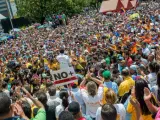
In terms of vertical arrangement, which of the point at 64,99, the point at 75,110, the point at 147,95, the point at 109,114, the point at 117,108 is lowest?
the point at 64,99

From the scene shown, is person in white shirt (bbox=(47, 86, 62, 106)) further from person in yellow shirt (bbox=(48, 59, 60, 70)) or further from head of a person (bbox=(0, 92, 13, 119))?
person in yellow shirt (bbox=(48, 59, 60, 70))

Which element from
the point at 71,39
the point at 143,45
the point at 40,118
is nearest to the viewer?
the point at 40,118

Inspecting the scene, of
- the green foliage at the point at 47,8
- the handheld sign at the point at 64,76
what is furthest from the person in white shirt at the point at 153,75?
the green foliage at the point at 47,8

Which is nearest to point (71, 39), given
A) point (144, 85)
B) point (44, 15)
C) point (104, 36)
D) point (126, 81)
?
point (104, 36)

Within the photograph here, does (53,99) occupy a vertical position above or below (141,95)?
below

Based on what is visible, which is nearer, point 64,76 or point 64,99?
point 64,99

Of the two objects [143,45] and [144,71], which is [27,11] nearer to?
[143,45]

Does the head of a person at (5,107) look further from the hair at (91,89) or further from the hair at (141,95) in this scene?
the hair at (91,89)

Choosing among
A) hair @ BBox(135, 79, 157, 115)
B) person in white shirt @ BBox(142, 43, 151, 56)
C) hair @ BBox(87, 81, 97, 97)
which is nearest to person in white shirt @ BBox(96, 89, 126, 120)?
hair @ BBox(135, 79, 157, 115)

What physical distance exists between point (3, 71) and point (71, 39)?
7847 millimetres

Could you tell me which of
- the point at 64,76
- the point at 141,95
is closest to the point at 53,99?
the point at 64,76

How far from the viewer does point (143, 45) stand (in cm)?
1283

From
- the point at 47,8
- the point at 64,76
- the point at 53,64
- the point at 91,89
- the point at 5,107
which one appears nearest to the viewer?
the point at 5,107

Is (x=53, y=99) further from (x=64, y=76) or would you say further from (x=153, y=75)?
(x=153, y=75)
